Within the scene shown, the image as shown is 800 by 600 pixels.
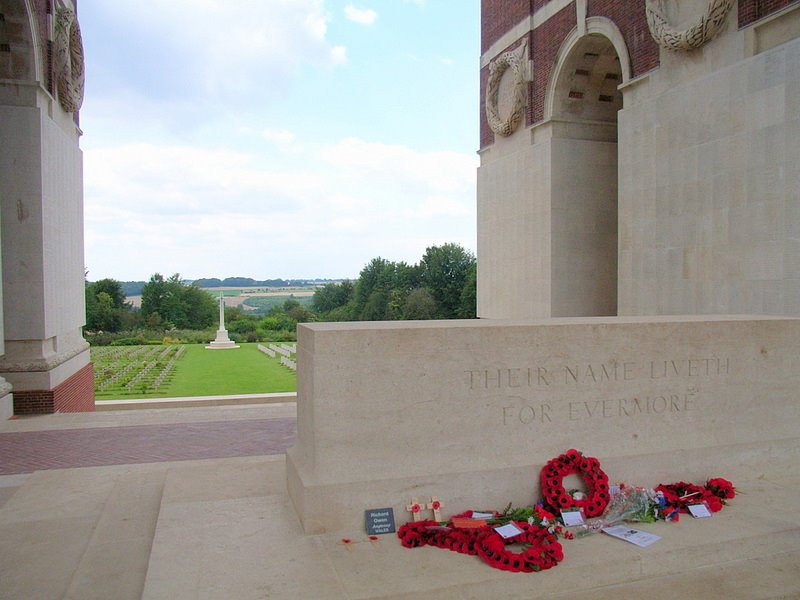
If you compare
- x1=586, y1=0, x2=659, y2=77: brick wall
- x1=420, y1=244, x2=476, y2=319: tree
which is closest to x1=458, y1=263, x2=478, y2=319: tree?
x1=420, y1=244, x2=476, y2=319: tree

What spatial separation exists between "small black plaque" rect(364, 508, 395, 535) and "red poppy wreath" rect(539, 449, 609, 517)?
1305mm

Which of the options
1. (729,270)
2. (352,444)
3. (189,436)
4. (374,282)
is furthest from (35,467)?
(374,282)

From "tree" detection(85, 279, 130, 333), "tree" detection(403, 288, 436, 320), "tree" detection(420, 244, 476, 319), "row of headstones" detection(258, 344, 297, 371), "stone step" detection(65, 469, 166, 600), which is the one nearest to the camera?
"stone step" detection(65, 469, 166, 600)

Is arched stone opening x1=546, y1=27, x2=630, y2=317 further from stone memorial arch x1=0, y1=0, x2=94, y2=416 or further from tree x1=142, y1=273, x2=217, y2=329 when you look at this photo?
tree x1=142, y1=273, x2=217, y2=329

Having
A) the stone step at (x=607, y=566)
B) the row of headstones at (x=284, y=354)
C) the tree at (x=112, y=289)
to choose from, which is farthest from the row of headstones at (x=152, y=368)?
the tree at (x=112, y=289)

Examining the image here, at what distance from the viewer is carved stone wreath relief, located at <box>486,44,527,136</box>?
1611 cm

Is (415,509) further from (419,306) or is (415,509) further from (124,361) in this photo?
(419,306)

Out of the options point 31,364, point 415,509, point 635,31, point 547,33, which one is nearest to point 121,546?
point 415,509

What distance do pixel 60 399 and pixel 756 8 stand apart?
13.6 m

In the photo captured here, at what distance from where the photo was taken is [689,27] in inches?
416

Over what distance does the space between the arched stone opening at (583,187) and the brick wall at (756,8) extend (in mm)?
5144

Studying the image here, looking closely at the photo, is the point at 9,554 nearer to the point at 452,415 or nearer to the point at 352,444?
the point at 352,444

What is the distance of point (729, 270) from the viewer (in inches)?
395

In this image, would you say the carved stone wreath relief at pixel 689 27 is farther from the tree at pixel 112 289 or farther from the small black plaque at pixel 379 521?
the tree at pixel 112 289
